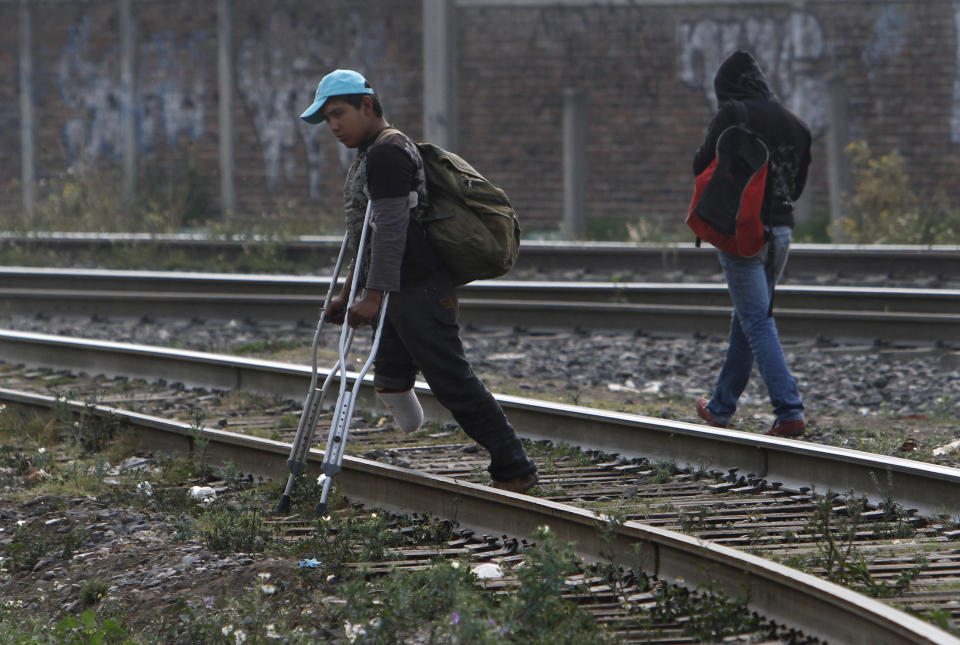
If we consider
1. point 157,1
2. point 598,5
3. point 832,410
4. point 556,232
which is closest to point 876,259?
point 832,410

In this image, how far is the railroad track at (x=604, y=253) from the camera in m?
11.7

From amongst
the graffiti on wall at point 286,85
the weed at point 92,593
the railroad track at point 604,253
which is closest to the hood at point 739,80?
the weed at point 92,593

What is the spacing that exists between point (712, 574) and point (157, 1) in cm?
1755

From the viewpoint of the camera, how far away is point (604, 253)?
12.9 m

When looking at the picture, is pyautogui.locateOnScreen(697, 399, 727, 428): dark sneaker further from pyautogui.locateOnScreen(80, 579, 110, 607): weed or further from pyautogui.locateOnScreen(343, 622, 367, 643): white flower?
pyautogui.locateOnScreen(80, 579, 110, 607): weed

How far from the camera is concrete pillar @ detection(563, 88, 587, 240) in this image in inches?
634

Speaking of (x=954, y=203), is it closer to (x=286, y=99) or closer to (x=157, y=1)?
(x=286, y=99)

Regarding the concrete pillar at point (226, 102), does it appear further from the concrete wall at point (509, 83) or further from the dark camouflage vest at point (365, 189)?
the dark camouflage vest at point (365, 189)

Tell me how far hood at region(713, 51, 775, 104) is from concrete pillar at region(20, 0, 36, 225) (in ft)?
51.7

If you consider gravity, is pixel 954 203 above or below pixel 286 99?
below

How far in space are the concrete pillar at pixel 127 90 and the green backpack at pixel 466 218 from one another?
605 inches

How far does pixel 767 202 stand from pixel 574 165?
9964mm

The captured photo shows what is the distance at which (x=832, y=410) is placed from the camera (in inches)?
303

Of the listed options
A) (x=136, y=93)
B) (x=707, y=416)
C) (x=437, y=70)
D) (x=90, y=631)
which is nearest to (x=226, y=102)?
(x=136, y=93)
